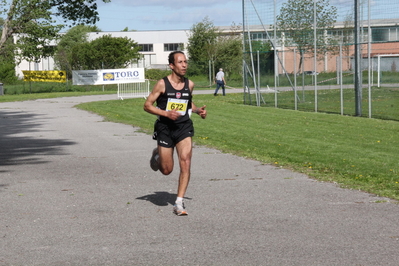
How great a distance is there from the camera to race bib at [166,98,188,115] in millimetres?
7574

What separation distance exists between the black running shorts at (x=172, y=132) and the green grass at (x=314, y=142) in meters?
2.65

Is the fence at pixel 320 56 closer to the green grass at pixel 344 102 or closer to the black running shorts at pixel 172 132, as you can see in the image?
the green grass at pixel 344 102

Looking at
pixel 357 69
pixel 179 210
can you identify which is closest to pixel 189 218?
pixel 179 210

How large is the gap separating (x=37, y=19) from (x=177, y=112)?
101 ft

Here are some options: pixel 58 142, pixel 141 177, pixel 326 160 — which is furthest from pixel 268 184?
pixel 58 142

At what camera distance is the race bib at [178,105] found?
7.57 meters

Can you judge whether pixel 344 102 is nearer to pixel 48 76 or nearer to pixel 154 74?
pixel 48 76

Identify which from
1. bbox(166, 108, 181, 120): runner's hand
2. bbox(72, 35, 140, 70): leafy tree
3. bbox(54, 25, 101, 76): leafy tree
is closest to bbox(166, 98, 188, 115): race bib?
bbox(166, 108, 181, 120): runner's hand

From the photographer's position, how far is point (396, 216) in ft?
23.5

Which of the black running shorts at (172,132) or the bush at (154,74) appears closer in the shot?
the black running shorts at (172,132)

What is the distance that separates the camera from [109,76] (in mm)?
47969

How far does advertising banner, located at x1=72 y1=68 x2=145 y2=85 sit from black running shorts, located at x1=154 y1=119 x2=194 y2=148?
34.4 metres

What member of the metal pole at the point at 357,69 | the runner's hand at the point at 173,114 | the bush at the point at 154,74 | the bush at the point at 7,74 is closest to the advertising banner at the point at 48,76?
the bush at the point at 7,74

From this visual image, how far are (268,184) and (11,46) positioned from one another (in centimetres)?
3451
